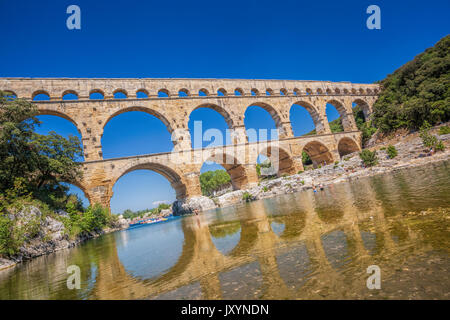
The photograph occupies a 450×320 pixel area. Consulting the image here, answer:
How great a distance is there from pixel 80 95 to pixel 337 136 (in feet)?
82.5

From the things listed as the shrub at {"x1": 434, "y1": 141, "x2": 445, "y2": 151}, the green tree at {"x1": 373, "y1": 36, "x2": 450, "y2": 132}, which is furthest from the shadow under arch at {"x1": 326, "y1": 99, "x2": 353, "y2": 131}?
the shrub at {"x1": 434, "y1": 141, "x2": 445, "y2": 151}

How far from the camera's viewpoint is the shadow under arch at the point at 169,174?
1826 cm

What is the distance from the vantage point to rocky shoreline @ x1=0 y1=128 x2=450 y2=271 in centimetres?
960

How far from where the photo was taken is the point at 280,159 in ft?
81.6

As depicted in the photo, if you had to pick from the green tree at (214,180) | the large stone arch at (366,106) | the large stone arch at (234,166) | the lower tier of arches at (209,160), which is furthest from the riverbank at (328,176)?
the green tree at (214,180)

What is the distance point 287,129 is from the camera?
24438 mm

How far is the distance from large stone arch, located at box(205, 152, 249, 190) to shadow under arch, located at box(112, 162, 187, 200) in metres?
3.03

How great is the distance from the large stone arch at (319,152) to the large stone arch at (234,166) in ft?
28.3

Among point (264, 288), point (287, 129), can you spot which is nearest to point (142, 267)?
point (264, 288)

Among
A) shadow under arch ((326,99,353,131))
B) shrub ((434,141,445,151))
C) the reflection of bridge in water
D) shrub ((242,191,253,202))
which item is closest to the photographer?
the reflection of bridge in water

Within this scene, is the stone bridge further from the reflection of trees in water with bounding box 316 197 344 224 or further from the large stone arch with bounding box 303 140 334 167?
the reflection of trees in water with bounding box 316 197 344 224

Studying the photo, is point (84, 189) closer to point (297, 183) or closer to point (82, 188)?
point (82, 188)

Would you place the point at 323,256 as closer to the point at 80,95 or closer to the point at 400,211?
the point at 400,211

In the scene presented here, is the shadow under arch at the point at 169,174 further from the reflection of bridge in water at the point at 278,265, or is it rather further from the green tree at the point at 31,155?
the reflection of bridge in water at the point at 278,265
